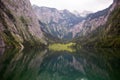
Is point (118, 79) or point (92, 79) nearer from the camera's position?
point (118, 79)

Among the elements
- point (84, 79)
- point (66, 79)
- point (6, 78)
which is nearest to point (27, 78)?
point (6, 78)

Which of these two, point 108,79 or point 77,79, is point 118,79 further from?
point 77,79

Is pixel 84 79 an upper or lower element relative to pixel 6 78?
lower

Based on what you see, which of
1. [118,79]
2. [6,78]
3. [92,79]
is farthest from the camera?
[92,79]

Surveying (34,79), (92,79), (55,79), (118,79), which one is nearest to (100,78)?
(92,79)

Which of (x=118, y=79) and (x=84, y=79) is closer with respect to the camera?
(x=118, y=79)

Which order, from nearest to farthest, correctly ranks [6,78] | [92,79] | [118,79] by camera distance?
[6,78] < [118,79] < [92,79]

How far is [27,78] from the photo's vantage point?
167ft

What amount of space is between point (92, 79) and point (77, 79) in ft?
12.4

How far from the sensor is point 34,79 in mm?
50906

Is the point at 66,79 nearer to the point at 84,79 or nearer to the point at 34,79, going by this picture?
the point at 84,79

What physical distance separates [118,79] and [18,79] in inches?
860

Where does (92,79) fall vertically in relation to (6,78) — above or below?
below

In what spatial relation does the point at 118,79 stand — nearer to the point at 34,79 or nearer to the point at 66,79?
the point at 66,79
